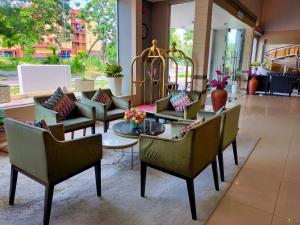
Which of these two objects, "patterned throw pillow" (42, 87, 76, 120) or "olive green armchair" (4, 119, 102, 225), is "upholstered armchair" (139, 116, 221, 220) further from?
"patterned throw pillow" (42, 87, 76, 120)

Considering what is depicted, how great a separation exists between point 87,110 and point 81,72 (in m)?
2.07

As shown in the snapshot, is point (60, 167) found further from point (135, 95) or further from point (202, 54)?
point (202, 54)

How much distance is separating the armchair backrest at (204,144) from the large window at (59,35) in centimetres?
390

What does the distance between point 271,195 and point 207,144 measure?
985 millimetres

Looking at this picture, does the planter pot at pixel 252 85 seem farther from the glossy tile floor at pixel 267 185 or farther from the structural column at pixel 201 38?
the glossy tile floor at pixel 267 185

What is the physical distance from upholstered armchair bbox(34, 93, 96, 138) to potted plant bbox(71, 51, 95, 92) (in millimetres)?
1308

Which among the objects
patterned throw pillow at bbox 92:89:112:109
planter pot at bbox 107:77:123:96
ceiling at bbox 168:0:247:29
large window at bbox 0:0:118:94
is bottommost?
patterned throw pillow at bbox 92:89:112:109

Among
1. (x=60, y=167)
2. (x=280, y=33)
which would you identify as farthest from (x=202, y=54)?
(x=280, y=33)

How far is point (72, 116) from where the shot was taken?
363 centimetres

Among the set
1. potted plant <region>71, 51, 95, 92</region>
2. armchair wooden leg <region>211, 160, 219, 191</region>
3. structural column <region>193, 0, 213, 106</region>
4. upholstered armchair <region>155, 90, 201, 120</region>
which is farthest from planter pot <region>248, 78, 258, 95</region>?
armchair wooden leg <region>211, 160, 219, 191</region>

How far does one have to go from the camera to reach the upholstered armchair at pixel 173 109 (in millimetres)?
3897

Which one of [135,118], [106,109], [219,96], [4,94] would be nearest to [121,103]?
[106,109]

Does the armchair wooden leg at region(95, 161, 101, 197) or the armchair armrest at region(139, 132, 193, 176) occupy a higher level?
the armchair armrest at region(139, 132, 193, 176)

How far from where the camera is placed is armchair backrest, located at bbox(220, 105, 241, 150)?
8.37 feet
